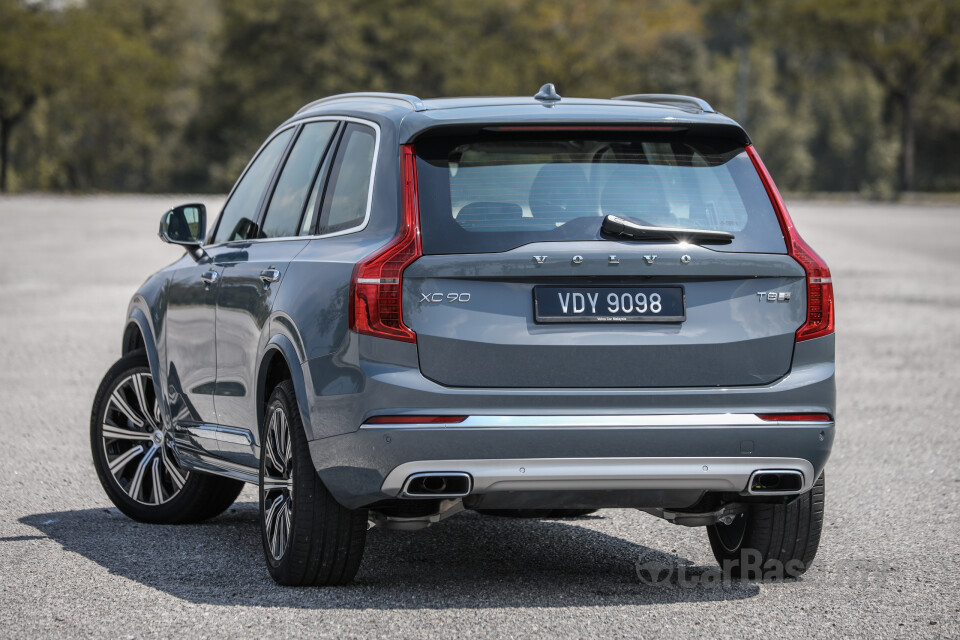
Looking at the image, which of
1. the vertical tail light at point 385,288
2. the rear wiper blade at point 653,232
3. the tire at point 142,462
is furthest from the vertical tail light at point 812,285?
the tire at point 142,462

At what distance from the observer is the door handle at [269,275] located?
223 inches

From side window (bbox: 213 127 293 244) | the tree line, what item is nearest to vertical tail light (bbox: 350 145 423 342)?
side window (bbox: 213 127 293 244)

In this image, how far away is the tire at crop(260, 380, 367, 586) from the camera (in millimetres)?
5227

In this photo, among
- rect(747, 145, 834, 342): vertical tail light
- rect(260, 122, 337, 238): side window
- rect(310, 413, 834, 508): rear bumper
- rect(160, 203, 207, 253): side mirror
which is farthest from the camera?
rect(160, 203, 207, 253): side mirror

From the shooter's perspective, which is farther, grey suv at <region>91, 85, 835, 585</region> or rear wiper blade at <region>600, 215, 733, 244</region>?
rear wiper blade at <region>600, 215, 733, 244</region>

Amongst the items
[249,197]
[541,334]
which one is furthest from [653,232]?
[249,197]

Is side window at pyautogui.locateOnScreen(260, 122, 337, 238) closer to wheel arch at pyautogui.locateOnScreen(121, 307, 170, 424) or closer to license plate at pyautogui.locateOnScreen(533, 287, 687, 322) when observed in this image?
wheel arch at pyautogui.locateOnScreen(121, 307, 170, 424)

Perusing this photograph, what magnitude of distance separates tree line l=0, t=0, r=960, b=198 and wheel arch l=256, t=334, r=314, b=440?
60566 millimetres

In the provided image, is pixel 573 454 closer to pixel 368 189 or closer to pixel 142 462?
pixel 368 189

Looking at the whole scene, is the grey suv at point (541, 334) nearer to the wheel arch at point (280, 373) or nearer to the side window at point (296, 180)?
the wheel arch at point (280, 373)

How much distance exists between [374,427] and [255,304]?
3.72 feet

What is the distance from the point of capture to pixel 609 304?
4965mm

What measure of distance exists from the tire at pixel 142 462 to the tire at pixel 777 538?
2430 mm

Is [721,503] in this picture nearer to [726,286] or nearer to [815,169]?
[726,286]
